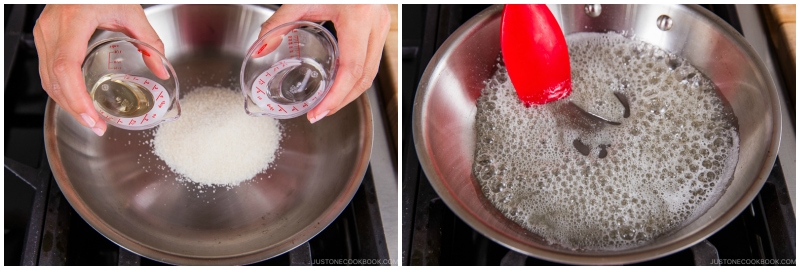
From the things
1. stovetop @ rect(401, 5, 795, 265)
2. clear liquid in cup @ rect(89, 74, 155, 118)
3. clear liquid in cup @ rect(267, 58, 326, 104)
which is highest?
clear liquid in cup @ rect(89, 74, 155, 118)

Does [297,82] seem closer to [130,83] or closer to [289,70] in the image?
[289,70]

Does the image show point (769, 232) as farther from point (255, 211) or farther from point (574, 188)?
point (255, 211)

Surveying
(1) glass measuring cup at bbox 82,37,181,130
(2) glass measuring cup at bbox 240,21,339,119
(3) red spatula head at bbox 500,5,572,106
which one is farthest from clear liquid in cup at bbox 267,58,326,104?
(3) red spatula head at bbox 500,5,572,106

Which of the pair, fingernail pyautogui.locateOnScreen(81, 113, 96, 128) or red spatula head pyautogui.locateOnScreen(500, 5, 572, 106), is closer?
fingernail pyautogui.locateOnScreen(81, 113, 96, 128)

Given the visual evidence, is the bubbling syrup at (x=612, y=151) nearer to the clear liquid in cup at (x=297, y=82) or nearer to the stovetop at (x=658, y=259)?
the stovetop at (x=658, y=259)

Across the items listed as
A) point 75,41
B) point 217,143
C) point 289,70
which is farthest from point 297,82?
point 75,41

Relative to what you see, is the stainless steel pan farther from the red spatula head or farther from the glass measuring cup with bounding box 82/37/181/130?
the red spatula head
